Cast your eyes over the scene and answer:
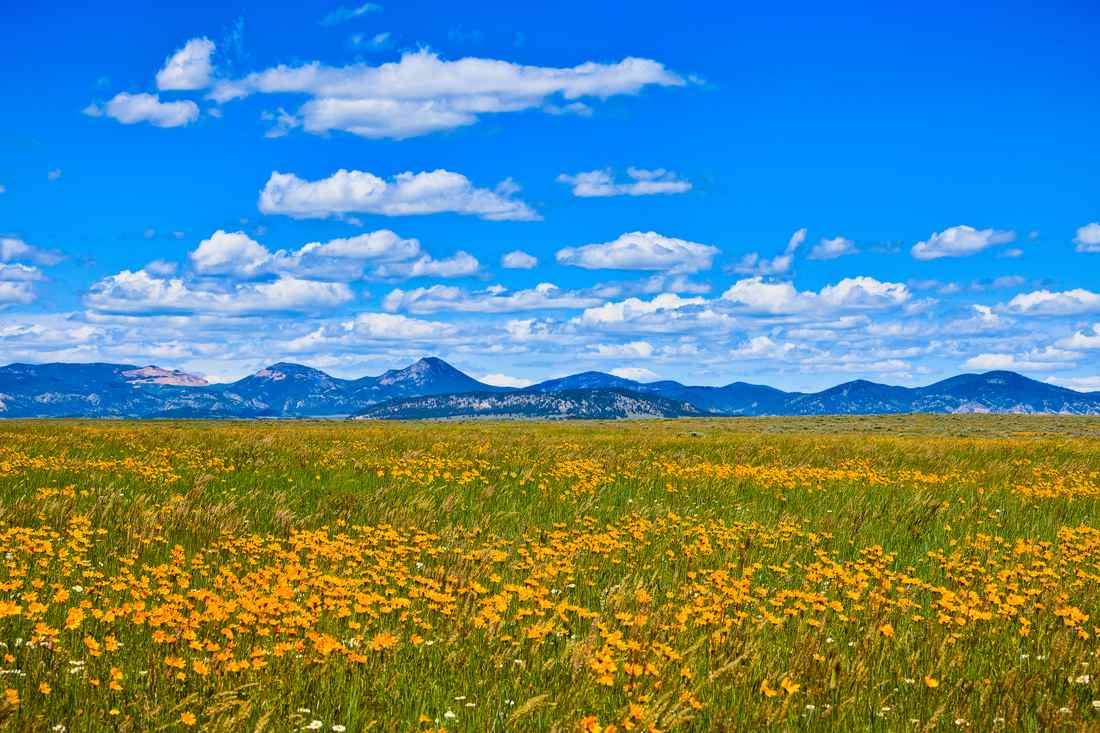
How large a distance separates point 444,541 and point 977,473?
15645 millimetres

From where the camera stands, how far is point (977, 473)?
69.5 feet

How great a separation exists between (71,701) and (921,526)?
12.4 m

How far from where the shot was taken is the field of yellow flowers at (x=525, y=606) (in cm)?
576

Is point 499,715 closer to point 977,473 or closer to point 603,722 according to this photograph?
point 603,722

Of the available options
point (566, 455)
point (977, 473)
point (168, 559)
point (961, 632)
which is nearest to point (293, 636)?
point (168, 559)

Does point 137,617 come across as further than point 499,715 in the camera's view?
Yes

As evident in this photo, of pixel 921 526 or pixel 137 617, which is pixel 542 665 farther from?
pixel 921 526

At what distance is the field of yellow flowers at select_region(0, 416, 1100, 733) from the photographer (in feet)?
18.9

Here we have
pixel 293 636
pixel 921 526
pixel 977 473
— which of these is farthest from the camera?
pixel 977 473

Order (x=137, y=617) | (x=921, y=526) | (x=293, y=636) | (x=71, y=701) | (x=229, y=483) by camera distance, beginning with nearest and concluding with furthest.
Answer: (x=71, y=701) < (x=137, y=617) < (x=293, y=636) < (x=921, y=526) < (x=229, y=483)

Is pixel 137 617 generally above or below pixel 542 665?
above

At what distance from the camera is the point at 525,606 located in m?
8.43

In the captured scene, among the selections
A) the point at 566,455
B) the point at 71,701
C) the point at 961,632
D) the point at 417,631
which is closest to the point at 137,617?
the point at 71,701

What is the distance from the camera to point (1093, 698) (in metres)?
6.61
